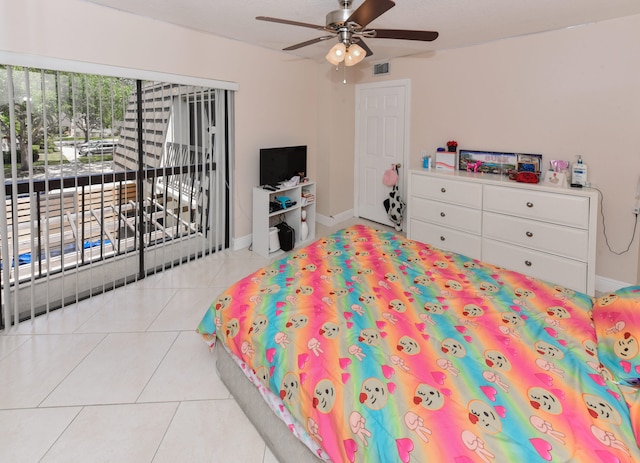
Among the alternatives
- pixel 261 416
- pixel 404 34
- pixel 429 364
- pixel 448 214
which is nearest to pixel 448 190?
pixel 448 214

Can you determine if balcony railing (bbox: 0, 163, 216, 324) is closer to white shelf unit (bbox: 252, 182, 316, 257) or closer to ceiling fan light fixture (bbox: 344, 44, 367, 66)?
white shelf unit (bbox: 252, 182, 316, 257)

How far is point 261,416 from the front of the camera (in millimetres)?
1800

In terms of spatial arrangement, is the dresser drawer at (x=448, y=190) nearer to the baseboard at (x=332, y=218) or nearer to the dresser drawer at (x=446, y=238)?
the dresser drawer at (x=446, y=238)

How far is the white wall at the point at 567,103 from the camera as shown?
10.3 ft

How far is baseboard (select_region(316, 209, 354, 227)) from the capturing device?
550cm

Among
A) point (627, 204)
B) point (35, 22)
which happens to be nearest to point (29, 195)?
point (35, 22)

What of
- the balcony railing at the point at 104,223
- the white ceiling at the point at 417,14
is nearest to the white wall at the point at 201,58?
the white ceiling at the point at 417,14

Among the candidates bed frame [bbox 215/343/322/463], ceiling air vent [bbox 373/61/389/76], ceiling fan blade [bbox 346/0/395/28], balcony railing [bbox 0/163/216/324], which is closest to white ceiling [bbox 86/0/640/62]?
ceiling fan blade [bbox 346/0/395/28]

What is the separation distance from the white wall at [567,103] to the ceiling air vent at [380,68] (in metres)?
0.72

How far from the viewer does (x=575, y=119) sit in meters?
3.41

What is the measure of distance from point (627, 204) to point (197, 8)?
4012mm

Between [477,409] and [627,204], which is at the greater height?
[627,204]

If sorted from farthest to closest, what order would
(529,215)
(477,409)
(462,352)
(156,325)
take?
(529,215) → (156,325) → (462,352) → (477,409)

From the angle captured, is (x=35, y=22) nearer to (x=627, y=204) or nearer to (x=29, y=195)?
(x=29, y=195)
